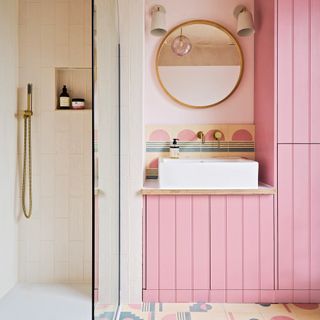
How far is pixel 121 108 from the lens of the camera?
2.25 m

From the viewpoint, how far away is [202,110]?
269 centimetres

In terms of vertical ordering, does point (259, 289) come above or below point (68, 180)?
below

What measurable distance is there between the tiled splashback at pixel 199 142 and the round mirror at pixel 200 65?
201 millimetres

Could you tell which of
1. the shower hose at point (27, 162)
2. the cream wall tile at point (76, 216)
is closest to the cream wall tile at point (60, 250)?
the cream wall tile at point (76, 216)

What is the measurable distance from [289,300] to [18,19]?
260 centimetres

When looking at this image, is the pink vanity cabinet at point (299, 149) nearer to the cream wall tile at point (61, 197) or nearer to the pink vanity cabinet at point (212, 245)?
the pink vanity cabinet at point (212, 245)

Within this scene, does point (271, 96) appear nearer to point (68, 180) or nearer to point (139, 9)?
point (139, 9)

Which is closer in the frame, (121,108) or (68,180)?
(121,108)

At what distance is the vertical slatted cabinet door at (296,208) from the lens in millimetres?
2225

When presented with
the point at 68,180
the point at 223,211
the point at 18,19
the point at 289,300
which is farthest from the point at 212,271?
the point at 18,19

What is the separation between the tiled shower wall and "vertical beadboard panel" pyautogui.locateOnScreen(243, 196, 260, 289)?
1087mm

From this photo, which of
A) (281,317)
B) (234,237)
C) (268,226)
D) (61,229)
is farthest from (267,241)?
(61,229)

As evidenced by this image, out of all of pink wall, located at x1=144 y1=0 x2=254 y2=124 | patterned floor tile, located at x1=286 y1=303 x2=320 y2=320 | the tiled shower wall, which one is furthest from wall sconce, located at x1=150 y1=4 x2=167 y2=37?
patterned floor tile, located at x1=286 y1=303 x2=320 y2=320

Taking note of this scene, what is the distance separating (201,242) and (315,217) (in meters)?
0.73
